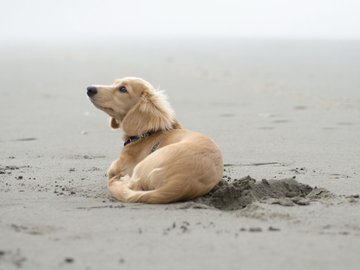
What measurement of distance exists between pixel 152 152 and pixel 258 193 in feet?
3.32

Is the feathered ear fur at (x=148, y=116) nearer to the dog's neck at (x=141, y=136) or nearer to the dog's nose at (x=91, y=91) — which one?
the dog's neck at (x=141, y=136)

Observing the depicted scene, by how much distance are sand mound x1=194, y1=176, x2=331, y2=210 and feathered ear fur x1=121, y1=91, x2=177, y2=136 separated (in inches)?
31.9

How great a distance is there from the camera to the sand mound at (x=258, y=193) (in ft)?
17.5

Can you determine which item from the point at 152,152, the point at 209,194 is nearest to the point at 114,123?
the point at 152,152

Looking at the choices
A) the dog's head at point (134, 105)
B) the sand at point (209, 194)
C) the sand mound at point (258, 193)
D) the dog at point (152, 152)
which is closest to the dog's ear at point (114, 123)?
the dog at point (152, 152)

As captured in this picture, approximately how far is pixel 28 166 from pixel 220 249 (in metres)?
3.39

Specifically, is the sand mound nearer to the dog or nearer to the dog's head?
the dog

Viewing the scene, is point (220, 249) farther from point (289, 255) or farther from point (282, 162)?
point (282, 162)

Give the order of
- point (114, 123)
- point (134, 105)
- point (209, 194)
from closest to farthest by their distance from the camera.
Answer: point (209, 194) < point (134, 105) < point (114, 123)

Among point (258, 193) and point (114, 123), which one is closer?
point (258, 193)

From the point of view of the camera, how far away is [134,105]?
627cm

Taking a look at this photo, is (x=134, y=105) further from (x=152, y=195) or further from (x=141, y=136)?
(x=152, y=195)

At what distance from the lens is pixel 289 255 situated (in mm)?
3961

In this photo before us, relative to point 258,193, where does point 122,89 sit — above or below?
above
